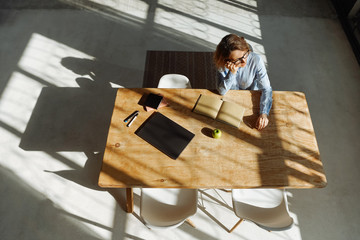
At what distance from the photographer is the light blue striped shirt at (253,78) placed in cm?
223

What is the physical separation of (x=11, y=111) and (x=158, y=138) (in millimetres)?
2428

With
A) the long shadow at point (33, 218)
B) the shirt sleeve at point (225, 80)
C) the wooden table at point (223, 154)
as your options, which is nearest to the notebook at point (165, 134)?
the wooden table at point (223, 154)

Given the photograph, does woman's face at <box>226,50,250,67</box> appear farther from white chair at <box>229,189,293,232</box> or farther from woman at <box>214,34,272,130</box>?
white chair at <box>229,189,293,232</box>

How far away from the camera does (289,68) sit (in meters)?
3.73

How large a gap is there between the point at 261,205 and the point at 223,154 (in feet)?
1.98

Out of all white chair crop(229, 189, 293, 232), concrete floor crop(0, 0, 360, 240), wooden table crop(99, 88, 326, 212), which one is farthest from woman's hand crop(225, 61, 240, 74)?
concrete floor crop(0, 0, 360, 240)

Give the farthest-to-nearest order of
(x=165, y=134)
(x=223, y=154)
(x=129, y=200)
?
1. (x=129, y=200)
2. (x=165, y=134)
3. (x=223, y=154)

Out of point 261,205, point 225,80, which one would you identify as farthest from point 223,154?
point 225,80

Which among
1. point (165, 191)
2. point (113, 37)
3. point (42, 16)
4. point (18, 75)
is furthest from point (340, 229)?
point (42, 16)

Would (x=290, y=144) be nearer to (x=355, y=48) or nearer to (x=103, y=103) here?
(x=103, y=103)

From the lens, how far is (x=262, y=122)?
2.14m

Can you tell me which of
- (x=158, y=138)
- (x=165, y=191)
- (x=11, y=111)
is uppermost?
(x=158, y=138)

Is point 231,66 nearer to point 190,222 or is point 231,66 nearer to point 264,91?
point 264,91

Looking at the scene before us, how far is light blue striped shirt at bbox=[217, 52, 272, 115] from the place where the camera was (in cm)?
223
